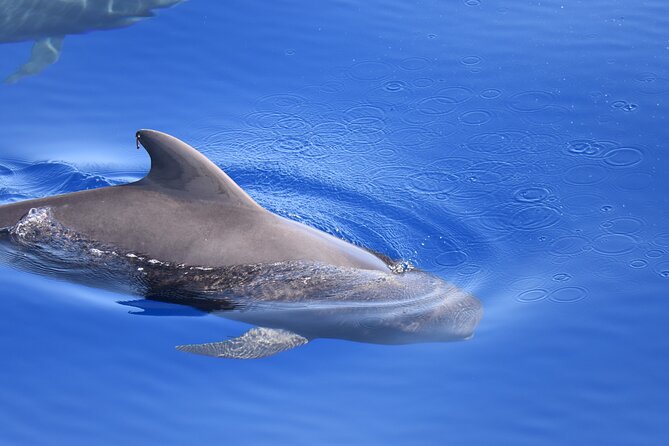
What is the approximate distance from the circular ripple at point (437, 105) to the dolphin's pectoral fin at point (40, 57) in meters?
5.41

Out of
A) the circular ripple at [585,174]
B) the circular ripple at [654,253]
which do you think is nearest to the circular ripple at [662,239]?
the circular ripple at [654,253]

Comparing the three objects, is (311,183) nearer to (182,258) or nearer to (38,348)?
(182,258)

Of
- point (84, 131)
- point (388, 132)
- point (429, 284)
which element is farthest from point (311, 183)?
point (84, 131)

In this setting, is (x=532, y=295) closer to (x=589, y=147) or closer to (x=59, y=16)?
(x=589, y=147)

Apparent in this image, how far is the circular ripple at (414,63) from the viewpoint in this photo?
1311 cm

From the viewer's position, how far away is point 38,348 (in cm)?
778

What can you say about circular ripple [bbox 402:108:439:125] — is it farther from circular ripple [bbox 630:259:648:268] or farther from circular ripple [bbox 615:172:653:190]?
circular ripple [bbox 630:259:648:268]

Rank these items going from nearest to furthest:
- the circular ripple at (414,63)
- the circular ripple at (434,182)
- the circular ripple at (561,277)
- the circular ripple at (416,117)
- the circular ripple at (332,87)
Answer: the circular ripple at (561,277) → the circular ripple at (434,182) → the circular ripple at (416,117) → the circular ripple at (332,87) → the circular ripple at (414,63)

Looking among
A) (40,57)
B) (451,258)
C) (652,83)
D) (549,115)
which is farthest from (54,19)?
(652,83)

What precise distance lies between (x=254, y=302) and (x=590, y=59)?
738 cm

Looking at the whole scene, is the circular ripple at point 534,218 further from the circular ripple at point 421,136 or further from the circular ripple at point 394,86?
the circular ripple at point 394,86

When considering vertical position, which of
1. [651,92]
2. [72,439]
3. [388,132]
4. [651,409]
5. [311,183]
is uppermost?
[651,92]

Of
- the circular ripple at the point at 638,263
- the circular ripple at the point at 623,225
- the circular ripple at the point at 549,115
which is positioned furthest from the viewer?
the circular ripple at the point at 549,115

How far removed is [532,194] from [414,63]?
3641 millimetres
